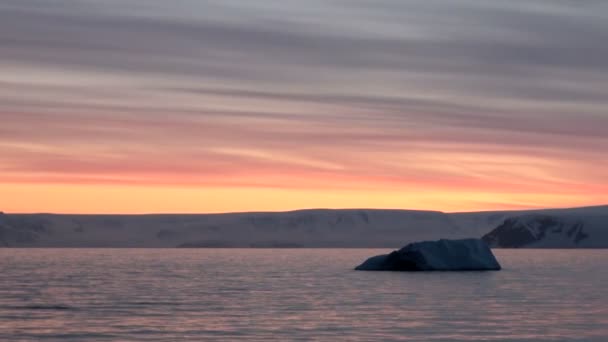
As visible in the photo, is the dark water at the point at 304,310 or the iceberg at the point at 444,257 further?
the iceberg at the point at 444,257

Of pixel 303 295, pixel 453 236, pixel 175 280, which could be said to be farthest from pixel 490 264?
pixel 453 236

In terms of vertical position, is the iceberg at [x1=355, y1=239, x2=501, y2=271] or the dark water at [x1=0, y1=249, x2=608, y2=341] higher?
the iceberg at [x1=355, y1=239, x2=501, y2=271]

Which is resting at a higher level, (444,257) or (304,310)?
(444,257)

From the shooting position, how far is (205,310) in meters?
39.0

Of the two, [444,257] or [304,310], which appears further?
[444,257]

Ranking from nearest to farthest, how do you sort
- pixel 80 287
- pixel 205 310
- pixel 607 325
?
pixel 607 325
pixel 205 310
pixel 80 287

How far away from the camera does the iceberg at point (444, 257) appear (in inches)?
2904

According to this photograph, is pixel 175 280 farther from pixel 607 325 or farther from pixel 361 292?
pixel 607 325

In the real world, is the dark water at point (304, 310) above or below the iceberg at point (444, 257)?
below

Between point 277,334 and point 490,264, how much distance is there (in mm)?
49345

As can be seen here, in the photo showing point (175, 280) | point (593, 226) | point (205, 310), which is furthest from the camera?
point (593, 226)

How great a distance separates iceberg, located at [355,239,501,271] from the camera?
73.8 meters

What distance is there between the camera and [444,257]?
75.6 m

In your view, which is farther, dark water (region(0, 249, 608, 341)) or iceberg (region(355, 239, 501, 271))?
iceberg (region(355, 239, 501, 271))
